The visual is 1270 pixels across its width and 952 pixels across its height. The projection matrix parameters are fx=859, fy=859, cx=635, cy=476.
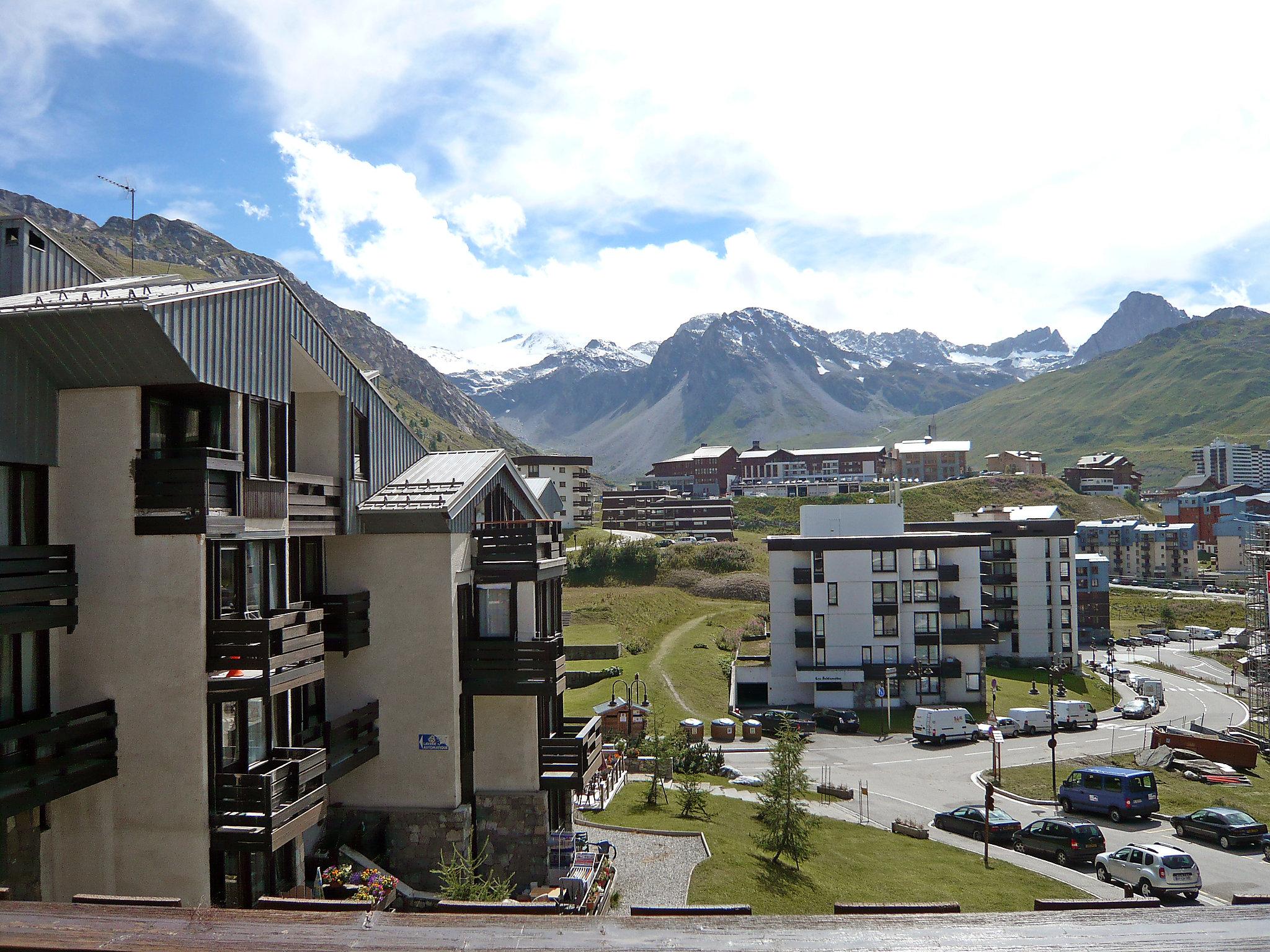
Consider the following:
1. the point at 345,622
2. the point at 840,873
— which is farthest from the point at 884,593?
the point at 345,622

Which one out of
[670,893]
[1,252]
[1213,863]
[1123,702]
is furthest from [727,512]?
[1,252]

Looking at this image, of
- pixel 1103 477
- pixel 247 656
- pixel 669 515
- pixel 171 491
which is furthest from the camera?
pixel 1103 477

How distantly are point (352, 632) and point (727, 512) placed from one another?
120 metres

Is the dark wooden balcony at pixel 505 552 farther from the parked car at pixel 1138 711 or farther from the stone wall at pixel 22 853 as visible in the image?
the parked car at pixel 1138 711

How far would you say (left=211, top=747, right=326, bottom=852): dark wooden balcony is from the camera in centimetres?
1507

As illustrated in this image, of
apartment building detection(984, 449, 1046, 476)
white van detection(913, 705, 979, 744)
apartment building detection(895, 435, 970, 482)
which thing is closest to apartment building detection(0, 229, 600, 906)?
white van detection(913, 705, 979, 744)

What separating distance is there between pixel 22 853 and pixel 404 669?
28.6 ft

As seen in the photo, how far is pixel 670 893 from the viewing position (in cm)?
2384

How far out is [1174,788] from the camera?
4422 centimetres

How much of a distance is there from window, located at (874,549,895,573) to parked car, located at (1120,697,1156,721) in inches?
800

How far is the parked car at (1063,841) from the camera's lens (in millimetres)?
32812

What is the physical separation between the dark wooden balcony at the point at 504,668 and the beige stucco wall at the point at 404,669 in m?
0.54

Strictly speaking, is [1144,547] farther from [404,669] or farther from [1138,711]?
[404,669]

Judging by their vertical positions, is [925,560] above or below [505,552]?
below
